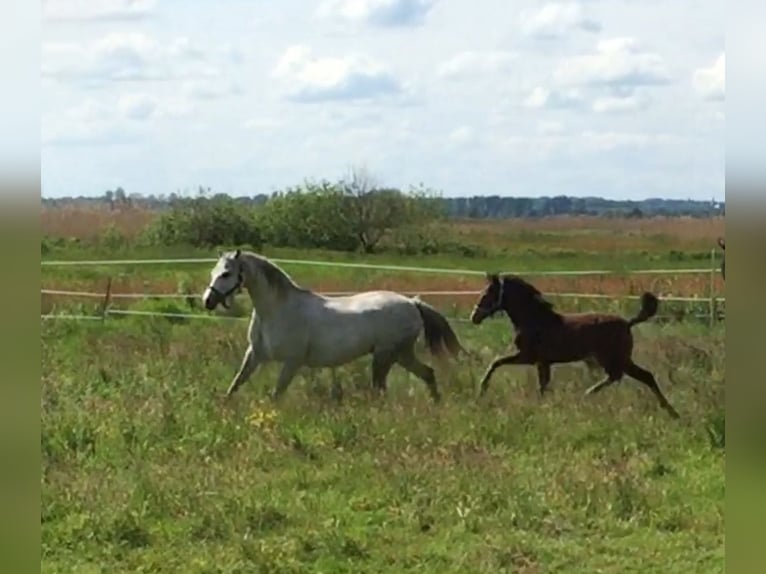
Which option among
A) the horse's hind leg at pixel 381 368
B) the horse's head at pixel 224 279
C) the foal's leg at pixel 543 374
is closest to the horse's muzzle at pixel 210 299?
the horse's head at pixel 224 279

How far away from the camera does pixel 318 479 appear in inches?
146

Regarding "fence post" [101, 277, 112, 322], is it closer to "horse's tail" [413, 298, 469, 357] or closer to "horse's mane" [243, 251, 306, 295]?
"horse's mane" [243, 251, 306, 295]

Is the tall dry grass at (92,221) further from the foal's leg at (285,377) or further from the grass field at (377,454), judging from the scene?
the foal's leg at (285,377)

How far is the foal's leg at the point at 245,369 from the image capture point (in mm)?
3867

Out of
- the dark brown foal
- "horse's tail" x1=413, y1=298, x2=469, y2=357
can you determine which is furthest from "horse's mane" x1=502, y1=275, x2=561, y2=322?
"horse's tail" x1=413, y1=298, x2=469, y2=357

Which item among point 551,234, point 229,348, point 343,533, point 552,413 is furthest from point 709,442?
point 229,348

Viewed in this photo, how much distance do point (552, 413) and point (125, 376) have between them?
1177 mm

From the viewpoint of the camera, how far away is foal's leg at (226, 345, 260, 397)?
12.7 feet

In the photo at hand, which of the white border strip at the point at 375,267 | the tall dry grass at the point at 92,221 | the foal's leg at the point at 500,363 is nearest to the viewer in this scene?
the tall dry grass at the point at 92,221

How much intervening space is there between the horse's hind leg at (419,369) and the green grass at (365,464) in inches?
1.0

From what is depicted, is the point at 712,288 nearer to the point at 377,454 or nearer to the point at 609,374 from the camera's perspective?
the point at 609,374
